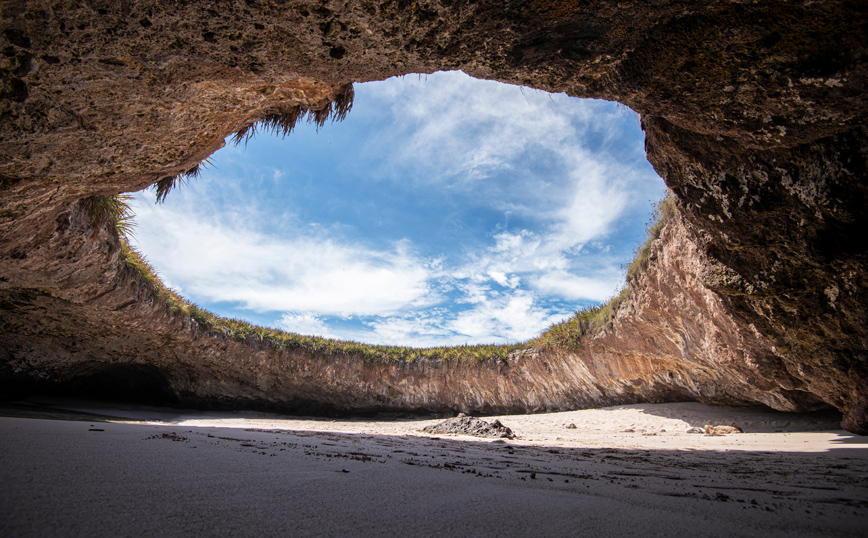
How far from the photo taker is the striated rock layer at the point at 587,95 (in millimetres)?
2406

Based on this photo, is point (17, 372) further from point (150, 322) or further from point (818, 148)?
point (818, 148)

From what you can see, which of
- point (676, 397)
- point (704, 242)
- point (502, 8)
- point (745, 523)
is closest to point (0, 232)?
point (502, 8)

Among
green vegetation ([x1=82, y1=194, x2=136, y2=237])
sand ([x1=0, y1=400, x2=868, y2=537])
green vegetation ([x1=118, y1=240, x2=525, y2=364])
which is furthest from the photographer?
green vegetation ([x1=118, y1=240, x2=525, y2=364])

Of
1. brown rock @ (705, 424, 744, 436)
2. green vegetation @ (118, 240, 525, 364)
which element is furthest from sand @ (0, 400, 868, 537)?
green vegetation @ (118, 240, 525, 364)

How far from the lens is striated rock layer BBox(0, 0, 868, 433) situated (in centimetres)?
241

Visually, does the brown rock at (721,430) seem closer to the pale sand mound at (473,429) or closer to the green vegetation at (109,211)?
the pale sand mound at (473,429)

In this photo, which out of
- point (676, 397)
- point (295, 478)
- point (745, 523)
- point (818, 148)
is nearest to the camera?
point (745, 523)

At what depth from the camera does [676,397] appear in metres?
9.04

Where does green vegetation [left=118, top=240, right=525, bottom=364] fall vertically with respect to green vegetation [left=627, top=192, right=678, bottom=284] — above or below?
below

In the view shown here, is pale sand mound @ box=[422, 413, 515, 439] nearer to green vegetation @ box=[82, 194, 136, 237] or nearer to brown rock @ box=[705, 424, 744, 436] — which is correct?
brown rock @ box=[705, 424, 744, 436]

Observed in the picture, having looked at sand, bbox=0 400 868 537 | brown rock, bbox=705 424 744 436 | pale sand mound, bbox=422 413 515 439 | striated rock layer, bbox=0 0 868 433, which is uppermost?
striated rock layer, bbox=0 0 868 433

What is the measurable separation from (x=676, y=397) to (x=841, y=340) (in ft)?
19.4

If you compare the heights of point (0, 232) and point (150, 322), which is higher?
point (0, 232)

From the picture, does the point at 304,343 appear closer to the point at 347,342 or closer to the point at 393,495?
the point at 347,342
